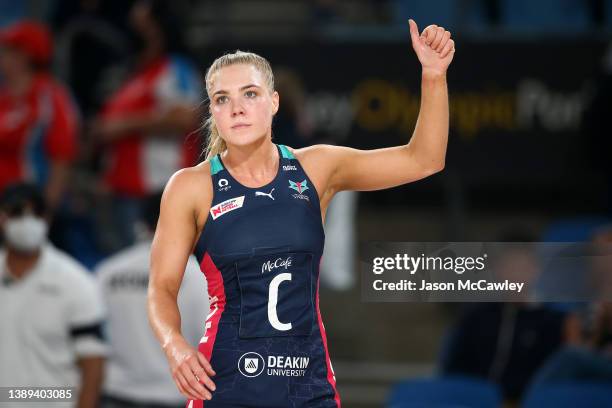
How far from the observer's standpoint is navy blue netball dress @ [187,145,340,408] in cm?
296

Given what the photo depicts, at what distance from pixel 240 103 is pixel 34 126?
184 inches

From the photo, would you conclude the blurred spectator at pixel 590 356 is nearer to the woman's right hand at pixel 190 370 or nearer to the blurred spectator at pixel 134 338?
the blurred spectator at pixel 134 338

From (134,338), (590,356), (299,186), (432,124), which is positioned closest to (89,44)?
(134,338)

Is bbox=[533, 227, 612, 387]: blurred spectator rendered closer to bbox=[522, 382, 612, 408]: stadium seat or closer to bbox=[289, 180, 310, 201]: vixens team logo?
bbox=[522, 382, 612, 408]: stadium seat

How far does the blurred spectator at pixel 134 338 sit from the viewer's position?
19.4ft

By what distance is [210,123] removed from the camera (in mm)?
3264

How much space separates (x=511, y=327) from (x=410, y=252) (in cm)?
350

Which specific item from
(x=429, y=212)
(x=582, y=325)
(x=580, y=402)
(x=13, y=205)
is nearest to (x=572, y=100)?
(x=429, y=212)

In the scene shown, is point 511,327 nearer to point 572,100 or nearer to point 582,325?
point 582,325

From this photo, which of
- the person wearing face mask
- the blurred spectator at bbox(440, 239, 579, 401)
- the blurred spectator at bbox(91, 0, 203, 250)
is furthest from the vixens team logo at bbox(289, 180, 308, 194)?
→ the blurred spectator at bbox(91, 0, 203, 250)

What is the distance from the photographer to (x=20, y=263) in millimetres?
5547

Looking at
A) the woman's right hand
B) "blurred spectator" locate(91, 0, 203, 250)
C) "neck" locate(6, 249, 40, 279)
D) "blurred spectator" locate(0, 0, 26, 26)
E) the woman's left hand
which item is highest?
"blurred spectator" locate(0, 0, 26, 26)

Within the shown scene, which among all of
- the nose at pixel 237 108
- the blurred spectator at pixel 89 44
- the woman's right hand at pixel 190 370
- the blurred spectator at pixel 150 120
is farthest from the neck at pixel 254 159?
the blurred spectator at pixel 89 44

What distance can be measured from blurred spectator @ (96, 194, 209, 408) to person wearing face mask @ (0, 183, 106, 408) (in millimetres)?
347
